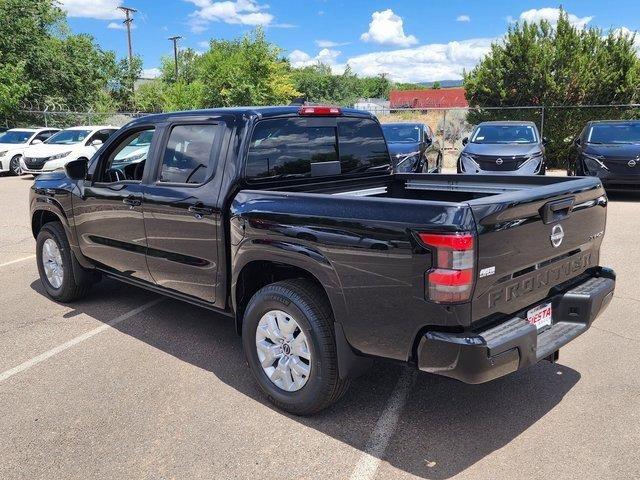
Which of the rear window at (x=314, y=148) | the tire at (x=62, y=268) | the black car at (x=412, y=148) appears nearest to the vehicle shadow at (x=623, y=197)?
the black car at (x=412, y=148)

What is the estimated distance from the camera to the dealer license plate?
3143mm

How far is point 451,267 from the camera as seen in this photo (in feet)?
8.75

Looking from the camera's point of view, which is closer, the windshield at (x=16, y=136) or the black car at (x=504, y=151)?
the black car at (x=504, y=151)

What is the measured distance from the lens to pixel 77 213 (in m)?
5.22

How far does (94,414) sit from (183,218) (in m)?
1.42

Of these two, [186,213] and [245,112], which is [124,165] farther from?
[245,112]

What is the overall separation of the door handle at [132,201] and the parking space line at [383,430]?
241 centimetres

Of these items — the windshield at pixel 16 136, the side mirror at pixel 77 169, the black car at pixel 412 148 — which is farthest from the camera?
the windshield at pixel 16 136

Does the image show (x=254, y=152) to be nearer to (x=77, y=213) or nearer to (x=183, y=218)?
(x=183, y=218)

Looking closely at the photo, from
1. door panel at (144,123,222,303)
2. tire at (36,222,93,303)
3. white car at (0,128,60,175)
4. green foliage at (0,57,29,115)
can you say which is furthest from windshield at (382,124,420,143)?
green foliage at (0,57,29,115)

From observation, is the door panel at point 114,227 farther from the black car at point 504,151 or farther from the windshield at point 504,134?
the windshield at point 504,134

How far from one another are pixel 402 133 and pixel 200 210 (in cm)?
1106

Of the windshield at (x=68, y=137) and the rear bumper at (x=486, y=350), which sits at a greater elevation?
the windshield at (x=68, y=137)

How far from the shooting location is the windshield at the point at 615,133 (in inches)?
474
